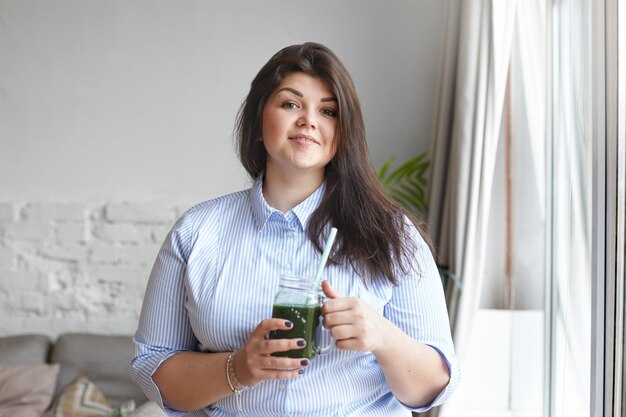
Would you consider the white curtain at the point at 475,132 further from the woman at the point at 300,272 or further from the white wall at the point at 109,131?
the woman at the point at 300,272

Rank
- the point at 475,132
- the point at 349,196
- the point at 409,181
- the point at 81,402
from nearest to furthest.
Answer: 1. the point at 349,196
2. the point at 475,132
3. the point at 81,402
4. the point at 409,181

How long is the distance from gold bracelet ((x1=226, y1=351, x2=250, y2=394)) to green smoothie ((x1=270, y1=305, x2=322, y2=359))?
3.5 inches

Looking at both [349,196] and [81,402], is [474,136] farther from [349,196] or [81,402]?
[81,402]

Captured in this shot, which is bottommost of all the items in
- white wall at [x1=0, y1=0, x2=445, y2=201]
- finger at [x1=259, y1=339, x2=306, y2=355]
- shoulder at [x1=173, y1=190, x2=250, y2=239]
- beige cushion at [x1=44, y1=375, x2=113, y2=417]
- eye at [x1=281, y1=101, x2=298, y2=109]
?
beige cushion at [x1=44, y1=375, x2=113, y2=417]

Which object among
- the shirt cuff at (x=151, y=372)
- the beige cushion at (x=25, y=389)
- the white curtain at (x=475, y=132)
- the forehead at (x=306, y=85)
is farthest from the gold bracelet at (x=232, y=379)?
the beige cushion at (x=25, y=389)

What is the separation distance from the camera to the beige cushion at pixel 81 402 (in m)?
3.48

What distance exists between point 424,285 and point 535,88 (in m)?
1.40

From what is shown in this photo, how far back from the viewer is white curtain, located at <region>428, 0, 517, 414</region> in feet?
9.43

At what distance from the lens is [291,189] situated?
162 cm

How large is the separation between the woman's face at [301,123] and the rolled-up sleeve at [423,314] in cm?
26

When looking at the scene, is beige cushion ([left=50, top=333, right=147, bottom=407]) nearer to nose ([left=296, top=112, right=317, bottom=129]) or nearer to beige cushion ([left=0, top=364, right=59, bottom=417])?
beige cushion ([left=0, top=364, right=59, bottom=417])

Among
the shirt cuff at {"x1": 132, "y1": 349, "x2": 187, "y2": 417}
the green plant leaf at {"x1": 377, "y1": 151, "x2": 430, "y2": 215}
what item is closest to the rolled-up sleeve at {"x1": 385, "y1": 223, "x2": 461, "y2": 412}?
the shirt cuff at {"x1": 132, "y1": 349, "x2": 187, "y2": 417}

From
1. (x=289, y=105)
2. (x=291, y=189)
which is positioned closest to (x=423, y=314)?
(x=291, y=189)

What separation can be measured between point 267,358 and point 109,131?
9.06ft
